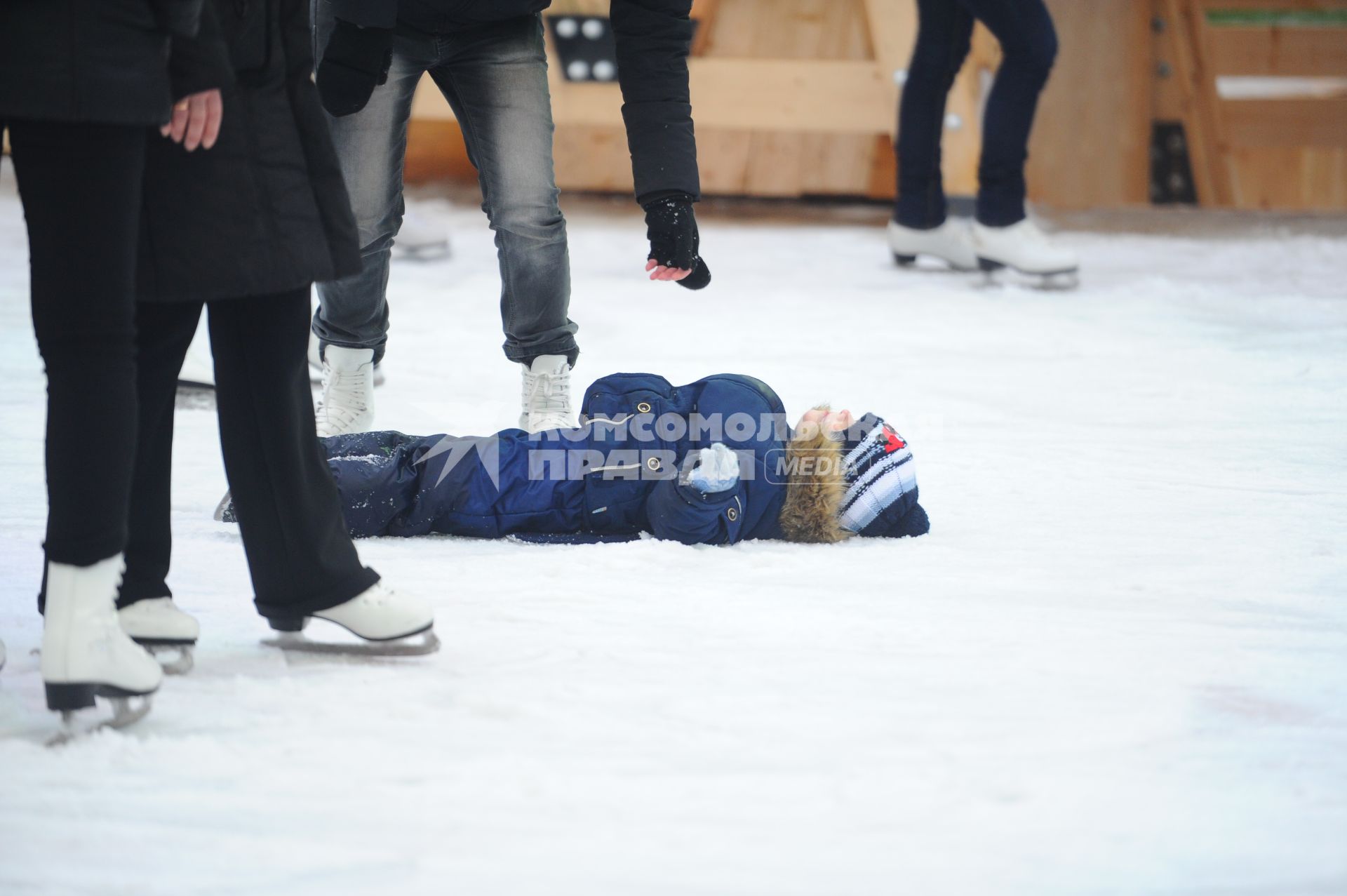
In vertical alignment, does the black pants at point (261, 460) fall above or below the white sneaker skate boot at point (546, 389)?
above

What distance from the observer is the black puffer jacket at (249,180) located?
960mm

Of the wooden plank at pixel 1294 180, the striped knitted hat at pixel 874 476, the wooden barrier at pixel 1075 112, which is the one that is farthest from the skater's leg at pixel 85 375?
the wooden plank at pixel 1294 180

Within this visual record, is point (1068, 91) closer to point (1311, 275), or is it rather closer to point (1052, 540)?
point (1311, 275)

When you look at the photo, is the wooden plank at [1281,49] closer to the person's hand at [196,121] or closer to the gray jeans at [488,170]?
the gray jeans at [488,170]

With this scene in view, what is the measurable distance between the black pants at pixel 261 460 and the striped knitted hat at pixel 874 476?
59cm

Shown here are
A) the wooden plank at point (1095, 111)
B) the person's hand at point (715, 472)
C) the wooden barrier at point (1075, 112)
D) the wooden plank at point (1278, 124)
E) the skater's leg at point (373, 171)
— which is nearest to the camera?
the person's hand at point (715, 472)

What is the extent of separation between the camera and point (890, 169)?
452cm

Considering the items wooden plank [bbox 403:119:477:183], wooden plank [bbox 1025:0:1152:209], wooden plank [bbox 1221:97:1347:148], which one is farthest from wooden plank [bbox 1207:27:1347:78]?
wooden plank [bbox 403:119:477:183]

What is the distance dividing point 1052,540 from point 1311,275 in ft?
7.03

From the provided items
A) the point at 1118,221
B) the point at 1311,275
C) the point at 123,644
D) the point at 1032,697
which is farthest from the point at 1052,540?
the point at 1118,221

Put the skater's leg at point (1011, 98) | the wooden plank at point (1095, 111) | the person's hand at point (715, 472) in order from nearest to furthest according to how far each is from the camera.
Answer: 1. the person's hand at point (715, 472)
2. the skater's leg at point (1011, 98)
3. the wooden plank at point (1095, 111)

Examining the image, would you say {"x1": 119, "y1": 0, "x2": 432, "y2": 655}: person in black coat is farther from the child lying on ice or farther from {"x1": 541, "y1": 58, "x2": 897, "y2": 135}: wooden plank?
{"x1": 541, "y1": 58, "x2": 897, "y2": 135}: wooden plank

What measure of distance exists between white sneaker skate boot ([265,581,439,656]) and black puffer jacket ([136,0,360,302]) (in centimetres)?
26

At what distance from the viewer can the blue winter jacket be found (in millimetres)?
1492
